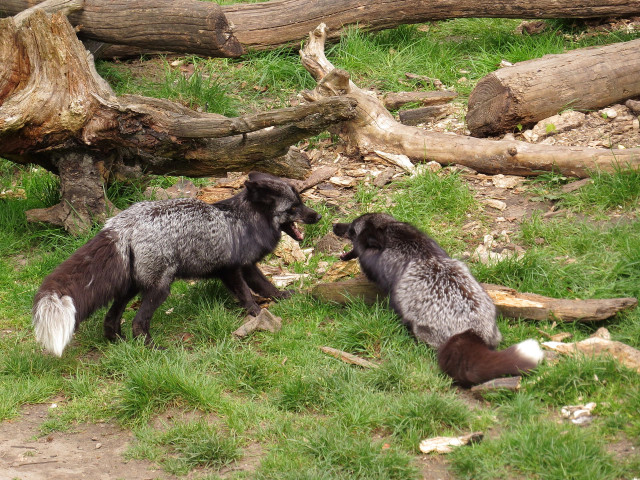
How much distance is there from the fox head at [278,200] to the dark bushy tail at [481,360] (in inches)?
87.0

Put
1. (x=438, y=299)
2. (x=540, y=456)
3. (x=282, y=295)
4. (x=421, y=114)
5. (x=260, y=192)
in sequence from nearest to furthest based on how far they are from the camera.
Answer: (x=540, y=456)
(x=438, y=299)
(x=260, y=192)
(x=282, y=295)
(x=421, y=114)

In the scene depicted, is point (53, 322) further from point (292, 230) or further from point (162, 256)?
point (292, 230)

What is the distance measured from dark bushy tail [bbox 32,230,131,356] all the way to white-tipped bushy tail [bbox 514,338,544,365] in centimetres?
308

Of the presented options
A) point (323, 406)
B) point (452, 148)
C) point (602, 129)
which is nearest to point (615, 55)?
point (602, 129)

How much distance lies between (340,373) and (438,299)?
0.92 m

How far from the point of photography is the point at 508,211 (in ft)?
24.6

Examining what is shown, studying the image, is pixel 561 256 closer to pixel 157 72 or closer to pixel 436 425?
pixel 436 425

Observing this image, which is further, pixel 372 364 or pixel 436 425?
pixel 372 364

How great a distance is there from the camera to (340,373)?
5.24 m

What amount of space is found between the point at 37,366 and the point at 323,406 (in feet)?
7.67

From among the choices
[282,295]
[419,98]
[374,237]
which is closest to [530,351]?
[374,237]

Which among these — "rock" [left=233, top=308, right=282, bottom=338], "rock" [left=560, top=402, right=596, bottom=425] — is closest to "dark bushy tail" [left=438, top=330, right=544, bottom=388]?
"rock" [left=560, top=402, right=596, bottom=425]

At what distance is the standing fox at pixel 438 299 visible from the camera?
499 centimetres

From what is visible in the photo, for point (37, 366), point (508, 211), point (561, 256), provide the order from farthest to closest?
point (508, 211) < point (561, 256) < point (37, 366)
